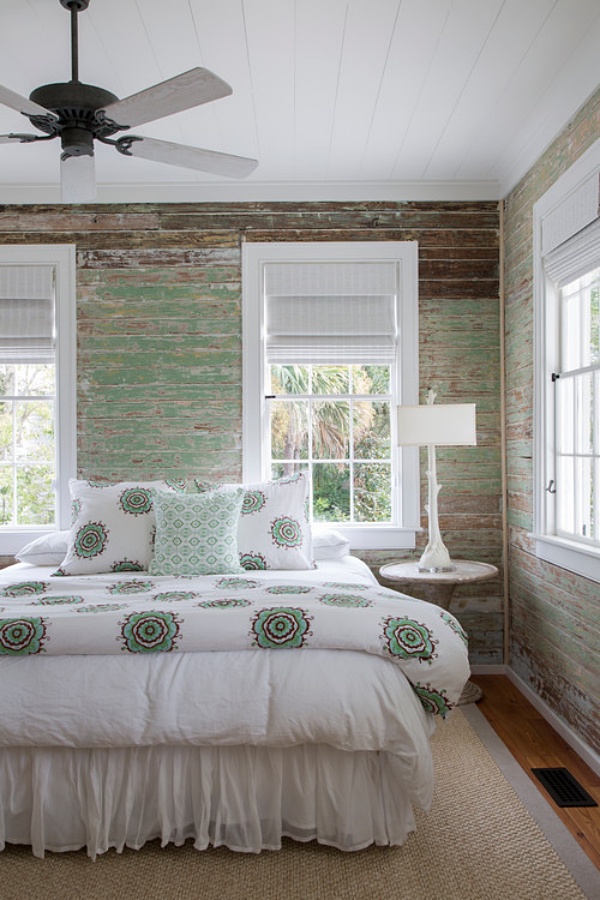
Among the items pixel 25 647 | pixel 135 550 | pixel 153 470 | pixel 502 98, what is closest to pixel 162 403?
pixel 153 470

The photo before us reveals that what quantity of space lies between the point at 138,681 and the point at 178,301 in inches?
97.1

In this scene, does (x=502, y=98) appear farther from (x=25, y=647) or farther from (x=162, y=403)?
(x=25, y=647)

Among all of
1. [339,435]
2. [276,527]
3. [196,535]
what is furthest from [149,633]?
[339,435]

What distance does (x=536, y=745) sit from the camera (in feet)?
9.57

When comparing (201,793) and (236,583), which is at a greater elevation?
(236,583)

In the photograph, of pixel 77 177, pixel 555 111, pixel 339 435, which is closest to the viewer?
pixel 77 177

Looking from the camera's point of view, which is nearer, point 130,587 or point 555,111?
point 130,587

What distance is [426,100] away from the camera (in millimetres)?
3010

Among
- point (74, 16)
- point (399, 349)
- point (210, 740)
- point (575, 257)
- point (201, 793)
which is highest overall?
point (74, 16)

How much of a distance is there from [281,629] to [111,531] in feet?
4.67

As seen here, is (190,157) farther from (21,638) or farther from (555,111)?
(21,638)

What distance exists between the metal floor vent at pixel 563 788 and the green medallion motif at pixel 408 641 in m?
0.87

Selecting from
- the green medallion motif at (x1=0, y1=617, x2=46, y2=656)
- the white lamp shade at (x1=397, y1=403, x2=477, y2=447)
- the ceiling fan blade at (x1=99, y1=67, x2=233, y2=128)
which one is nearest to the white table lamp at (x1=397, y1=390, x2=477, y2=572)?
the white lamp shade at (x1=397, y1=403, x2=477, y2=447)

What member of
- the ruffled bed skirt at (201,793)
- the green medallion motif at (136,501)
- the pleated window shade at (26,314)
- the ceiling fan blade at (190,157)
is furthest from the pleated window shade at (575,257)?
the pleated window shade at (26,314)
